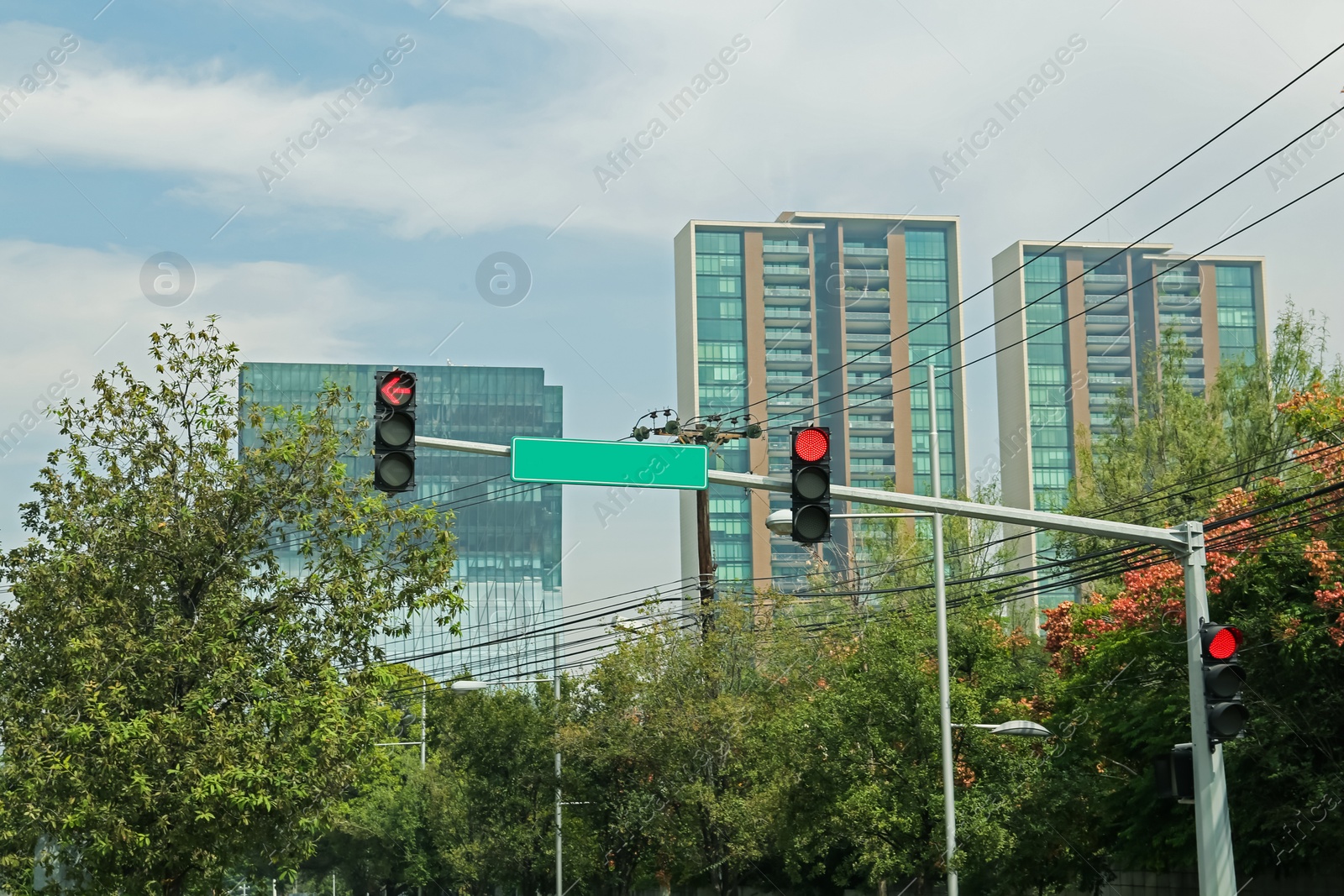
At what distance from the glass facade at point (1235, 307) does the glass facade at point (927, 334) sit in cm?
2959

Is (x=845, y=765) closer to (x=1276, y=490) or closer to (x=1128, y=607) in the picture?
(x=1128, y=607)

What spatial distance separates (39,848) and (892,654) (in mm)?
14989

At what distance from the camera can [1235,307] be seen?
166m

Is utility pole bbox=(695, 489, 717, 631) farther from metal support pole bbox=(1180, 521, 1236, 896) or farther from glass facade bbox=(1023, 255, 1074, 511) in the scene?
glass facade bbox=(1023, 255, 1074, 511)

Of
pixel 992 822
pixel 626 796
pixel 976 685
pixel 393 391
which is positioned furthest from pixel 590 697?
pixel 393 391

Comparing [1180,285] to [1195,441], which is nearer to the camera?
[1195,441]

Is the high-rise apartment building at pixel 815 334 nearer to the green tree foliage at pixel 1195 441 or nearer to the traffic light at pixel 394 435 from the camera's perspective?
the green tree foliage at pixel 1195 441

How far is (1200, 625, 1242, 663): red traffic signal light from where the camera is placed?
1343cm

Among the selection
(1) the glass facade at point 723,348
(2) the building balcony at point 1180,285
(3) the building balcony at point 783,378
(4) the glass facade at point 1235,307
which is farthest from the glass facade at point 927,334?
(4) the glass facade at point 1235,307

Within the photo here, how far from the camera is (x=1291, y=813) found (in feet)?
75.5

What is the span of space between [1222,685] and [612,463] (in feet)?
18.6

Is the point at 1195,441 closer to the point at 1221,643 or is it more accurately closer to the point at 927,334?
the point at 1221,643

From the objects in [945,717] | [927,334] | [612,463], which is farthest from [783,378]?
[612,463]

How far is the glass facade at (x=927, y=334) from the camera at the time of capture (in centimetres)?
15925
